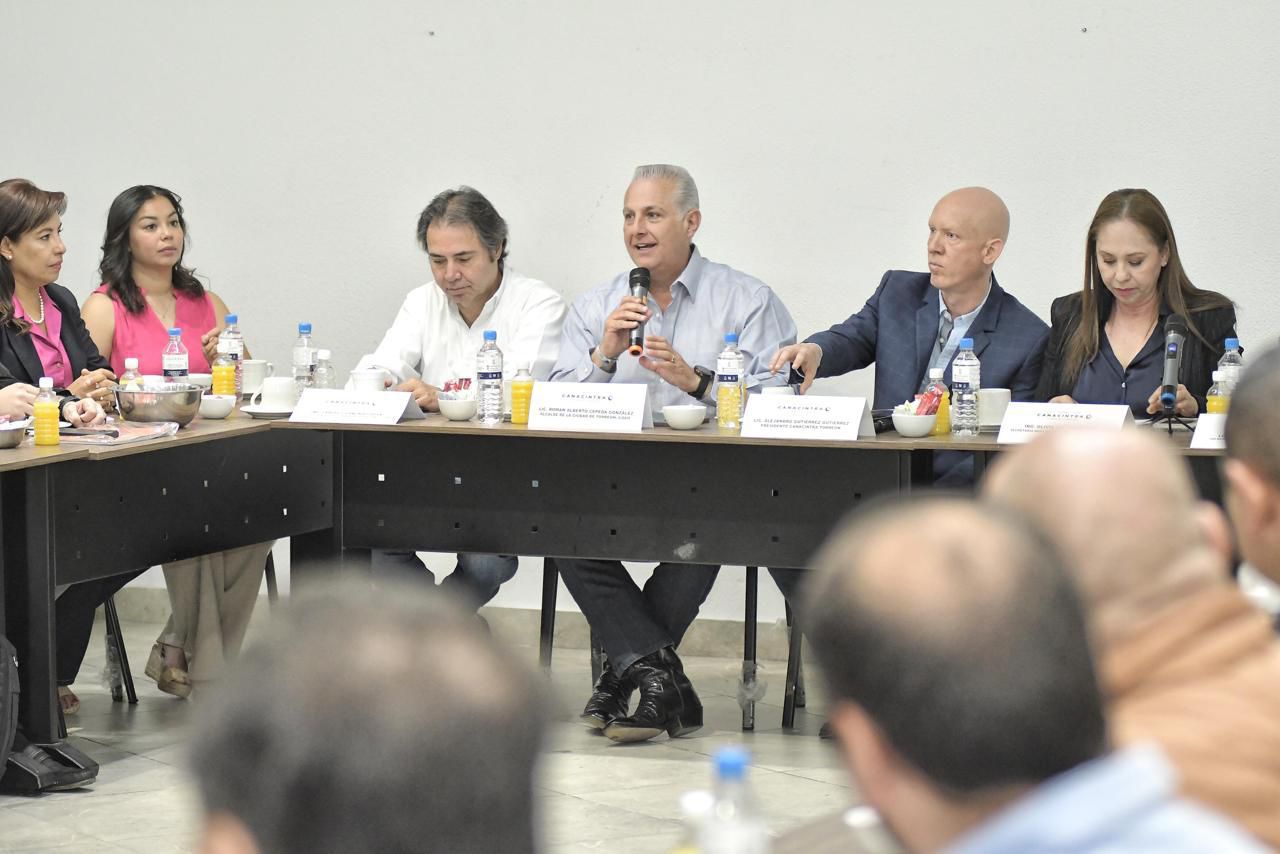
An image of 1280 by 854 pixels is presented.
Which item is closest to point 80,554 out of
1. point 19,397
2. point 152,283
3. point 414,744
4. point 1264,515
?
point 19,397

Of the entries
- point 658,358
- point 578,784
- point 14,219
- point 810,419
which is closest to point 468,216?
point 658,358

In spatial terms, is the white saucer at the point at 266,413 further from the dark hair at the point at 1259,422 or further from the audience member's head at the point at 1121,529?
the audience member's head at the point at 1121,529

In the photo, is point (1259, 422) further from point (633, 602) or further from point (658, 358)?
point (633, 602)

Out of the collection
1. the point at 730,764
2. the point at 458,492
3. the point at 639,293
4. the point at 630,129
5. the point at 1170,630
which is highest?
the point at 630,129

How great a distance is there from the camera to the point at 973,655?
82 cm

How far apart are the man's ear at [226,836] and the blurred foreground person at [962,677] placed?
35 centimetres

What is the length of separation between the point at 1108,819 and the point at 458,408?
3.05 m

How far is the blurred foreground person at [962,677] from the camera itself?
0.82 metres

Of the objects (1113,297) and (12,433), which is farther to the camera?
(1113,297)

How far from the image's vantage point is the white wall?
4.43 meters

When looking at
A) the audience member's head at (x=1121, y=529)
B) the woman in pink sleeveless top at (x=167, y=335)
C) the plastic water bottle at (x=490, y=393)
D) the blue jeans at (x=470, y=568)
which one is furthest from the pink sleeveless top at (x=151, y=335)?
the audience member's head at (x=1121, y=529)

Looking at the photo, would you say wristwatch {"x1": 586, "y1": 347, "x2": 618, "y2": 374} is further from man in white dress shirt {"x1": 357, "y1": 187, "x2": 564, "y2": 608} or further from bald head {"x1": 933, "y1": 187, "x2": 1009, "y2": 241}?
bald head {"x1": 933, "y1": 187, "x2": 1009, "y2": 241}

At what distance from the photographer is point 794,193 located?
15.3ft

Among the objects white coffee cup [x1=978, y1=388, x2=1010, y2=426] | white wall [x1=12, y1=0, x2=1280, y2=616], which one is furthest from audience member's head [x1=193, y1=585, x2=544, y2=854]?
white wall [x1=12, y1=0, x2=1280, y2=616]
